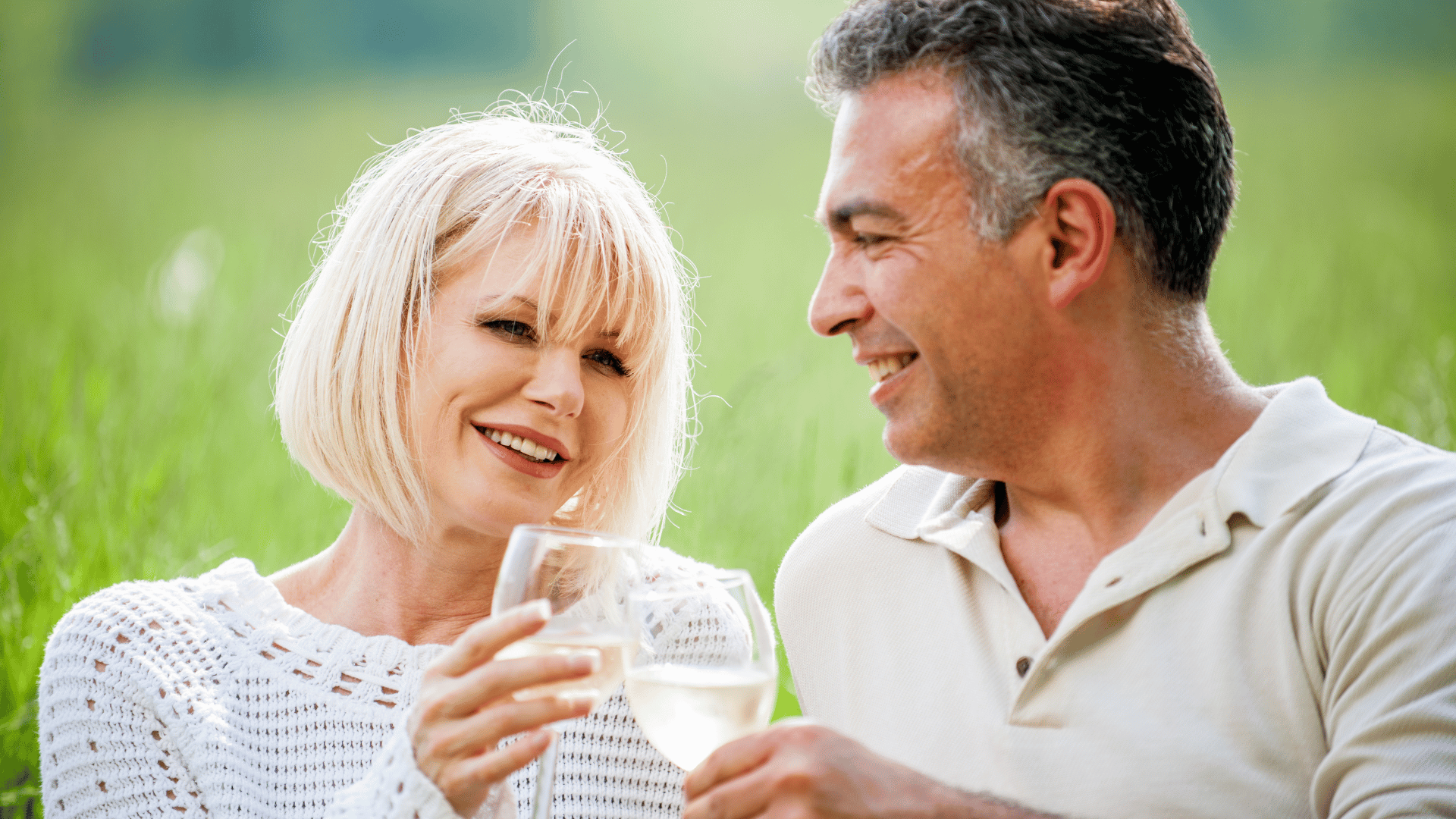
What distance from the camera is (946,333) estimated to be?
5.25 ft

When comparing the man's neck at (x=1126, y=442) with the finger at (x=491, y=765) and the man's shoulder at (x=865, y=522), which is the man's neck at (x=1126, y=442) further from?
the finger at (x=491, y=765)

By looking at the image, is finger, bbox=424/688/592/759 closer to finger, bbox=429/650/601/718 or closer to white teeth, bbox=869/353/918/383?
finger, bbox=429/650/601/718

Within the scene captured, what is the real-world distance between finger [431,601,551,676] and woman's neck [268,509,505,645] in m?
0.79

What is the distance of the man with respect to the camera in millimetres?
1422

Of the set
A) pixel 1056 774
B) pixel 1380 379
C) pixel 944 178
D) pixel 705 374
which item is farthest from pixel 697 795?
pixel 1380 379

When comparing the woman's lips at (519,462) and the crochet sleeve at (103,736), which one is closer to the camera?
the crochet sleeve at (103,736)

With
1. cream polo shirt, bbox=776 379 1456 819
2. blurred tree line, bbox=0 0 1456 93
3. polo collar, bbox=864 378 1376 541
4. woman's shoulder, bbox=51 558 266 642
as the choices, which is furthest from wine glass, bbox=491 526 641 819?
blurred tree line, bbox=0 0 1456 93

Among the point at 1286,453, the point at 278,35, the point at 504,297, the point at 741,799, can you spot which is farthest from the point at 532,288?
the point at 278,35

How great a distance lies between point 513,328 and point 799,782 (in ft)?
3.21

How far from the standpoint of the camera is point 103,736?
170cm

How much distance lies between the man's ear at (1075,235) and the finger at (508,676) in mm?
868

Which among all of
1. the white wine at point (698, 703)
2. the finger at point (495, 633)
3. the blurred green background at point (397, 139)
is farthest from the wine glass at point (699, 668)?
the blurred green background at point (397, 139)

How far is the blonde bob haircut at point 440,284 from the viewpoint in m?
1.85

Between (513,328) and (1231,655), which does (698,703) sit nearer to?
(1231,655)
